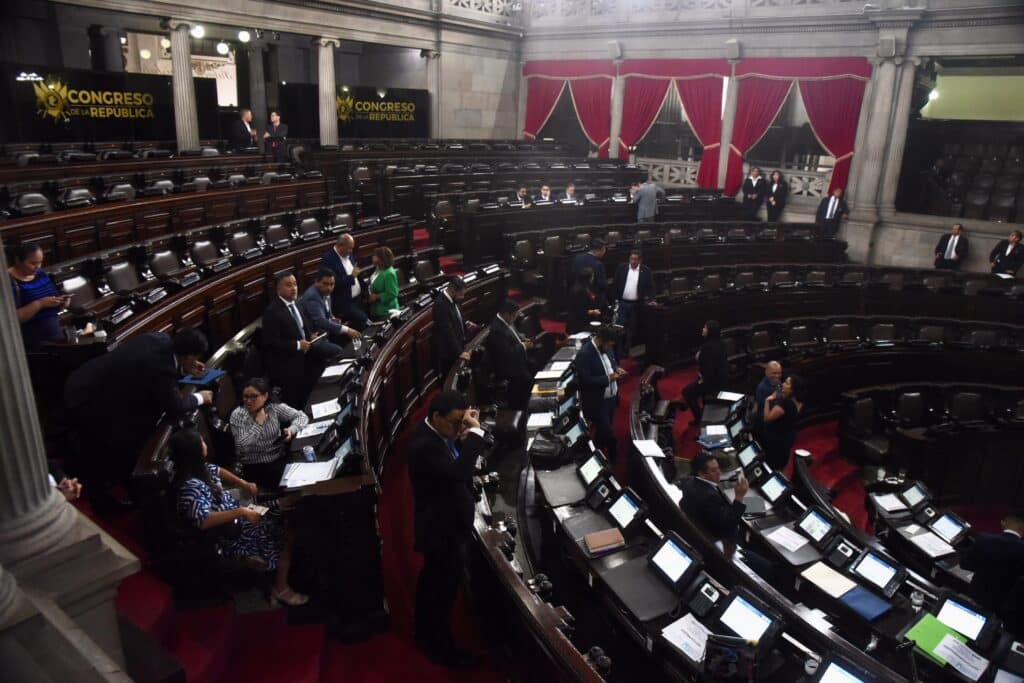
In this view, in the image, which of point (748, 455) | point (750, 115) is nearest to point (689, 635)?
point (748, 455)

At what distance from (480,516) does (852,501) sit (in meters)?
5.21

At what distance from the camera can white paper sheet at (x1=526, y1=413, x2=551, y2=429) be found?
5472 mm

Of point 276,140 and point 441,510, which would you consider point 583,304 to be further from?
Answer: point 276,140

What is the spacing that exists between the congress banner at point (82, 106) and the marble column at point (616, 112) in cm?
1021

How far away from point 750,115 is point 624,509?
1321 centimetres

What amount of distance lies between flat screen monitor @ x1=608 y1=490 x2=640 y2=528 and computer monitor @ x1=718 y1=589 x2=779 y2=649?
33.5 inches

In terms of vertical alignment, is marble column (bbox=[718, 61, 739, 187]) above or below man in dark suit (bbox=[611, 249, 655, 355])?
above

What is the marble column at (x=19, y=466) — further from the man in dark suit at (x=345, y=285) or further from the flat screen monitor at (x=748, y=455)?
the flat screen monitor at (x=748, y=455)

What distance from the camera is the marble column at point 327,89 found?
15.2 metres

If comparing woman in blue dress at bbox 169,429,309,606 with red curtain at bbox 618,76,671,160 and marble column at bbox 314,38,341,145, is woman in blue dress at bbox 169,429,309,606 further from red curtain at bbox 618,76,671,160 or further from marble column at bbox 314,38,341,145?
red curtain at bbox 618,76,671,160

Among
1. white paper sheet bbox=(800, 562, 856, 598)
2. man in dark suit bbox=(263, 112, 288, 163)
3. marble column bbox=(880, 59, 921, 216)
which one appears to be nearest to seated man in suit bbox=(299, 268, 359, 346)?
white paper sheet bbox=(800, 562, 856, 598)

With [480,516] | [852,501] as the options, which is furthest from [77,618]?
[852,501]

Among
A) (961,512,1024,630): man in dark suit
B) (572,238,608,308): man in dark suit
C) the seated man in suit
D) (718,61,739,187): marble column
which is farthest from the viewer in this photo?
(718,61,739,187): marble column

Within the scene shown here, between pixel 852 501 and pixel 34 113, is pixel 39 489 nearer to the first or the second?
pixel 852 501
